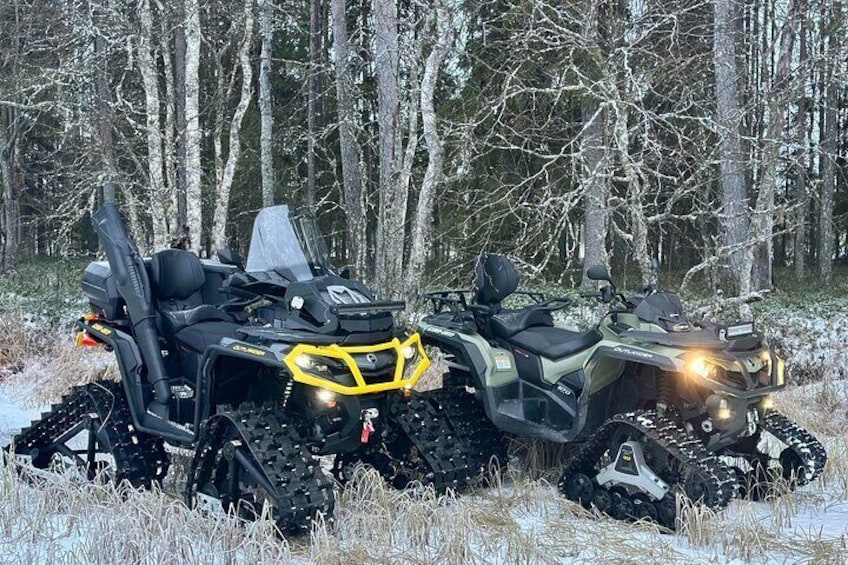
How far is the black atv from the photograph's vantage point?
398 cm

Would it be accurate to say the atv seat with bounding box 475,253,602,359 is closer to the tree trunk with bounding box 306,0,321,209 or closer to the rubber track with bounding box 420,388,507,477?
the rubber track with bounding box 420,388,507,477

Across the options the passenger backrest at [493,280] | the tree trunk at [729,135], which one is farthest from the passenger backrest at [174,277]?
the tree trunk at [729,135]

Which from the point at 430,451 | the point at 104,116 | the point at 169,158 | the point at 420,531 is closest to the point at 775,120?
the point at 430,451

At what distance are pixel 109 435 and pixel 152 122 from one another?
247 inches

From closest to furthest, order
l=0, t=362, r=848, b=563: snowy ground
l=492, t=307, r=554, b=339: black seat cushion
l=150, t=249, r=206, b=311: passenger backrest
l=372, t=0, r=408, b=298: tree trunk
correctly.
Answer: l=0, t=362, r=848, b=563: snowy ground < l=150, t=249, r=206, b=311: passenger backrest < l=492, t=307, r=554, b=339: black seat cushion < l=372, t=0, r=408, b=298: tree trunk

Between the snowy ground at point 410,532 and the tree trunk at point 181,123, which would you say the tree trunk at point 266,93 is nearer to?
the tree trunk at point 181,123

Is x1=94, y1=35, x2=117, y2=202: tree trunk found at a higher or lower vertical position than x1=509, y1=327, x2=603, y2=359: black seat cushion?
higher

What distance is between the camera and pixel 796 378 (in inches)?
301

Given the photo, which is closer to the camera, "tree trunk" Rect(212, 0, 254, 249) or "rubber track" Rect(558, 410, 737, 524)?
"rubber track" Rect(558, 410, 737, 524)

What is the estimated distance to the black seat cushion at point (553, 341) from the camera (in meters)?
4.99

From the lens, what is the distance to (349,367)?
4012 mm

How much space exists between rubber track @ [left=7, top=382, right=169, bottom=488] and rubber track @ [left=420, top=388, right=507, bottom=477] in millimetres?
1591

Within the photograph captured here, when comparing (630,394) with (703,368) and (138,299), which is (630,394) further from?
(138,299)

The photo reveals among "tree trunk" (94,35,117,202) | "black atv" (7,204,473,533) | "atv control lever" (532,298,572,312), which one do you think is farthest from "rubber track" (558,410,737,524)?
"tree trunk" (94,35,117,202)
